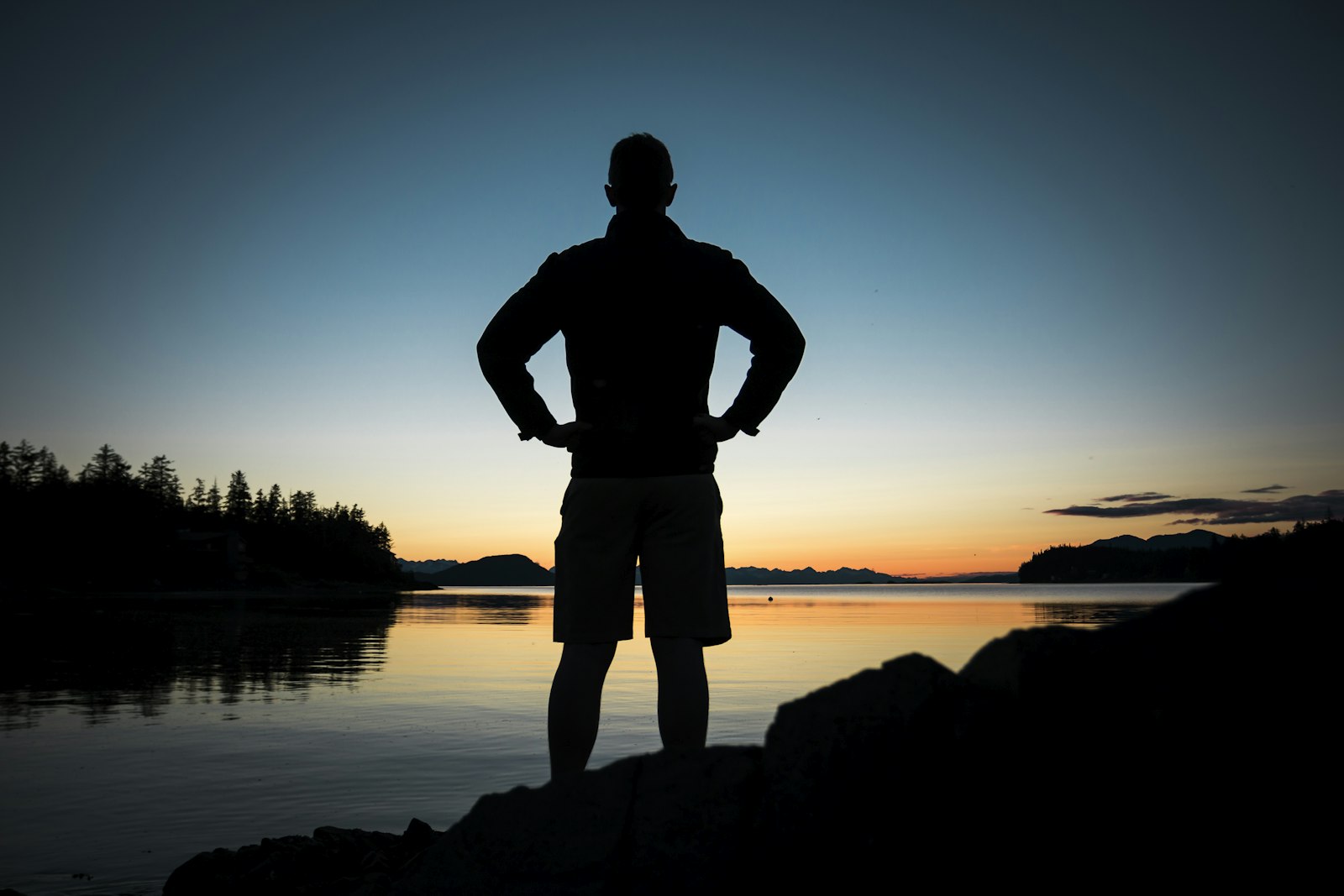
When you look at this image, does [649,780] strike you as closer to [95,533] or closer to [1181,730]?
[1181,730]

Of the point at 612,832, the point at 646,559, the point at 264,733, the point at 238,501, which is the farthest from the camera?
the point at 238,501

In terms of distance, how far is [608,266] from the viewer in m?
3.17

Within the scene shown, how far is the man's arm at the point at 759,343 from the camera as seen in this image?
10.4 feet

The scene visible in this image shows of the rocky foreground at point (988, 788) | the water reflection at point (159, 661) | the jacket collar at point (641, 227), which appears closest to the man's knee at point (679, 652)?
the rocky foreground at point (988, 788)

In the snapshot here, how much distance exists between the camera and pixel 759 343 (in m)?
3.21

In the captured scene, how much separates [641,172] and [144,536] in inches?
3621

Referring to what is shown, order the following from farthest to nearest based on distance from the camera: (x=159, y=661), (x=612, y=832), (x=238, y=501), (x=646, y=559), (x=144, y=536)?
(x=238, y=501)
(x=144, y=536)
(x=159, y=661)
(x=646, y=559)
(x=612, y=832)

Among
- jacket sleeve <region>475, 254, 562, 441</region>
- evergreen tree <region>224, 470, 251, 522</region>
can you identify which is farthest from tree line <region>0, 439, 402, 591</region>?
jacket sleeve <region>475, 254, 562, 441</region>

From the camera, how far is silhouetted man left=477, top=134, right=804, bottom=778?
294 centimetres

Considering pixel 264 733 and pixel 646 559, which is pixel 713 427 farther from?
pixel 264 733

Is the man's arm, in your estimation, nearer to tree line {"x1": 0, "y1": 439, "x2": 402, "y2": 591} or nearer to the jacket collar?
the jacket collar

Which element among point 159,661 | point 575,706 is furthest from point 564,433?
point 159,661

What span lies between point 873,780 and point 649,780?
2.11ft

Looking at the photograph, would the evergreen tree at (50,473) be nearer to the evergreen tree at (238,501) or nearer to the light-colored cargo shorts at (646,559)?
the evergreen tree at (238,501)
